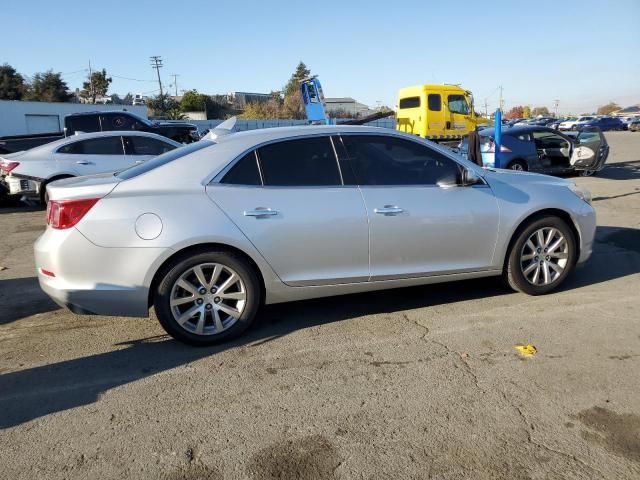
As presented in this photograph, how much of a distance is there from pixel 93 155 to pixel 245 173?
7812 millimetres

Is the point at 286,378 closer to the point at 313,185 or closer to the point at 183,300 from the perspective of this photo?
the point at 183,300

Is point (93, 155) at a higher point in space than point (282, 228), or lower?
higher

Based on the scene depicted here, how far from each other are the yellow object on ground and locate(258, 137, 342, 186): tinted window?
187 centimetres

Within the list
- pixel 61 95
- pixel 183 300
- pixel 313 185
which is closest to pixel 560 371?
pixel 313 185

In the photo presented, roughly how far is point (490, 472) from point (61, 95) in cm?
7123

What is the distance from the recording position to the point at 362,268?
4.39 meters

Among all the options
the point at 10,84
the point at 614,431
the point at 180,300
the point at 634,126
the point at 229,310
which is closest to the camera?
the point at 614,431

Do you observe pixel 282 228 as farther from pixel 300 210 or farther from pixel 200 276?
pixel 200 276

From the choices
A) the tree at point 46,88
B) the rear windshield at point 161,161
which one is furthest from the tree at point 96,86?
the rear windshield at point 161,161

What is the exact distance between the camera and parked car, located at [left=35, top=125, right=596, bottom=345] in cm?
388

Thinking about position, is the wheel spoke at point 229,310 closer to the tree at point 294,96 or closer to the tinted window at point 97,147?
the tinted window at point 97,147

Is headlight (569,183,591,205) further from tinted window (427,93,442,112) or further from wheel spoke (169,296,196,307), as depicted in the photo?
tinted window (427,93,442,112)

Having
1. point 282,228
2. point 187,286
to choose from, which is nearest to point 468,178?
point 282,228

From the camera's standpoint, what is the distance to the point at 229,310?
161 inches
